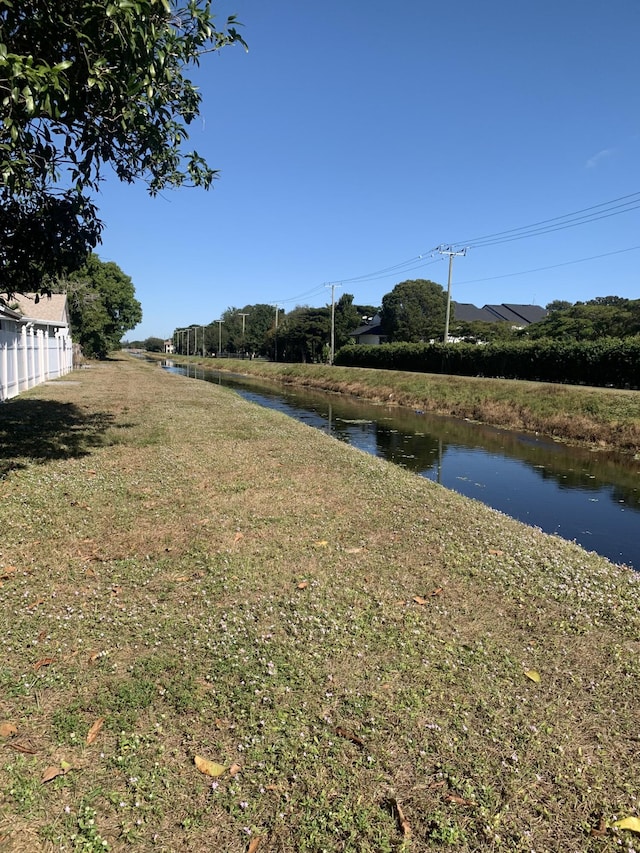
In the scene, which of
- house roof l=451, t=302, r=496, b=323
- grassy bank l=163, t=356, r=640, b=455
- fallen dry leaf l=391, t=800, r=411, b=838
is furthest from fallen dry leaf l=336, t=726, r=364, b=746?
house roof l=451, t=302, r=496, b=323

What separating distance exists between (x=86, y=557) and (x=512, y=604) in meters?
3.86

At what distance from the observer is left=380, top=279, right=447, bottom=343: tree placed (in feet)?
230

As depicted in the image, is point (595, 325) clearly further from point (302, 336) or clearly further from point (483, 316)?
point (483, 316)

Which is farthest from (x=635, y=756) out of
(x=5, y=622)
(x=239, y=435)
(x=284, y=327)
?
(x=284, y=327)

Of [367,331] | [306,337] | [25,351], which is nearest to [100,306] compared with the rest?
[306,337]

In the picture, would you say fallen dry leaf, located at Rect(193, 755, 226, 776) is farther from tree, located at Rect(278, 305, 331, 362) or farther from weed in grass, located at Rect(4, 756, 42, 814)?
tree, located at Rect(278, 305, 331, 362)

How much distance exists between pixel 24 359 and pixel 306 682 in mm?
20055

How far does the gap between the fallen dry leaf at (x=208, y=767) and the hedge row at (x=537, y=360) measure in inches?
1027

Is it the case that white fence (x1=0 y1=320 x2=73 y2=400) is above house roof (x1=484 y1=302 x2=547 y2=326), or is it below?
below

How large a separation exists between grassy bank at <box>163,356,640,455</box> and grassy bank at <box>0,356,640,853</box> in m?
14.4

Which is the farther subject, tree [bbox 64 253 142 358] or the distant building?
the distant building

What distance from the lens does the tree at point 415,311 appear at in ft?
230

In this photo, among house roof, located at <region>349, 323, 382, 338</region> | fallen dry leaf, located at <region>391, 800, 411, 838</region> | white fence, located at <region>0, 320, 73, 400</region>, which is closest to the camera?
fallen dry leaf, located at <region>391, 800, 411, 838</region>

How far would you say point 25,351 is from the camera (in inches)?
778
